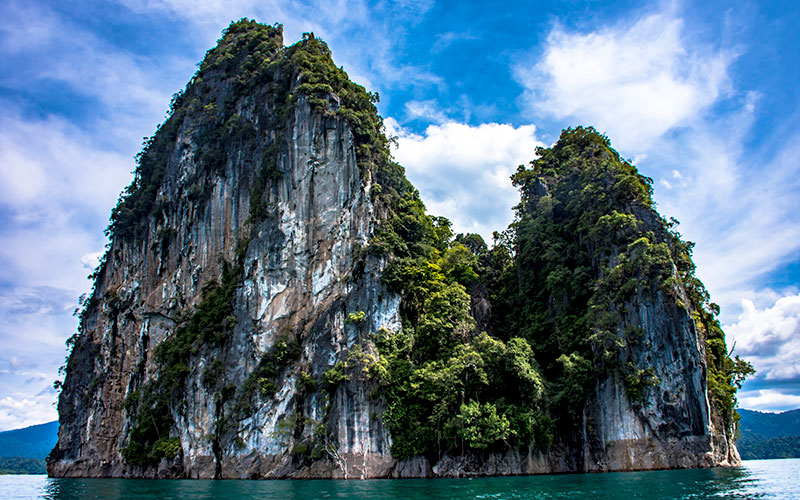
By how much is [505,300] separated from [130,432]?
105ft

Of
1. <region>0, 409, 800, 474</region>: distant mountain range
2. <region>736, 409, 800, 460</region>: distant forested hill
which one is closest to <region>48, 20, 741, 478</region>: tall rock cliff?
<region>0, 409, 800, 474</region>: distant mountain range

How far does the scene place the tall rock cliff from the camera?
32281mm

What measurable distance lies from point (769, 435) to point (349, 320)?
505 feet

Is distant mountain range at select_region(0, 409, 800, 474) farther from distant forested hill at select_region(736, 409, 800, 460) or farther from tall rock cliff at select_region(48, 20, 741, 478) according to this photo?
tall rock cliff at select_region(48, 20, 741, 478)

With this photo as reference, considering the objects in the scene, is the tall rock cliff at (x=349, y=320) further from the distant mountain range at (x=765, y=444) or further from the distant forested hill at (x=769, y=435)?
the distant forested hill at (x=769, y=435)

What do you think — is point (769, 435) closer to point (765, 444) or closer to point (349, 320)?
point (765, 444)

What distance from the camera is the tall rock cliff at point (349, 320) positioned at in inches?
1271

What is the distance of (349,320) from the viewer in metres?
37.0

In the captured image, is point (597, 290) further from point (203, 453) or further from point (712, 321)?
point (203, 453)

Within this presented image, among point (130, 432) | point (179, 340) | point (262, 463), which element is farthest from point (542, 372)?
point (130, 432)

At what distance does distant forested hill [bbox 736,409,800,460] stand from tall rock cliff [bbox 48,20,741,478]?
63189 millimetres

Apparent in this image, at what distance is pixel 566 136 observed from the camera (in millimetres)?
51062

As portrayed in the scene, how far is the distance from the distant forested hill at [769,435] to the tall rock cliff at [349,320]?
6319 cm

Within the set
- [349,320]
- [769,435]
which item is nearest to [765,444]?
[769,435]
